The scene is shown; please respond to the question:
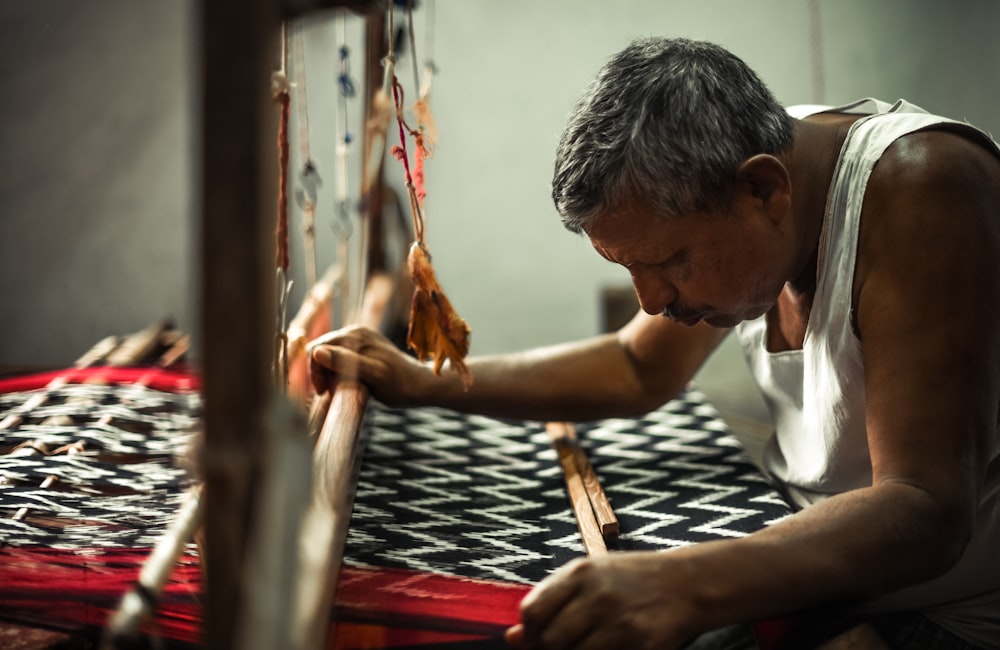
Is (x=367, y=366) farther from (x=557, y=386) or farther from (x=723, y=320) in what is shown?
(x=723, y=320)

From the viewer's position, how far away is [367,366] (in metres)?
1.56

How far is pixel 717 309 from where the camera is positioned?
123cm

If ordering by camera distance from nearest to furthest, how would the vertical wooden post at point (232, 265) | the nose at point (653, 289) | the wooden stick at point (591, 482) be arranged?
the vertical wooden post at point (232, 265) < the nose at point (653, 289) < the wooden stick at point (591, 482)

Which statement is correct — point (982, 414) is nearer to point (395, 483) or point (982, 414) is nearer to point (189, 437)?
point (395, 483)

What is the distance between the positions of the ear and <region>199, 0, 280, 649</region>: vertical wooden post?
66 centimetres

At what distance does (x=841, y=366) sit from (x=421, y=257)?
1.82 ft

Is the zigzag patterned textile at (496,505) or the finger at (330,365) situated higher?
the finger at (330,365)

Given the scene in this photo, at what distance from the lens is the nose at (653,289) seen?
3.92 ft

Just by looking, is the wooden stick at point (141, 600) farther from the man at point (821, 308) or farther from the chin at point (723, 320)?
the chin at point (723, 320)

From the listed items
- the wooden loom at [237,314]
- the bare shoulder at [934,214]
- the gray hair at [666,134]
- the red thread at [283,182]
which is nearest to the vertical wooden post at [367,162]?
the red thread at [283,182]

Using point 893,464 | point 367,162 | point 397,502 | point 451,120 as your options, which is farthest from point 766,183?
point 451,120

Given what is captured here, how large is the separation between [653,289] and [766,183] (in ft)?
0.61

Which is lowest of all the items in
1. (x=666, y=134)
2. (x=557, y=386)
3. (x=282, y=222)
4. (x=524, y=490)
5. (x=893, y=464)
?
(x=524, y=490)

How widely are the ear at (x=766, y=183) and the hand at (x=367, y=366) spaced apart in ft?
2.18
